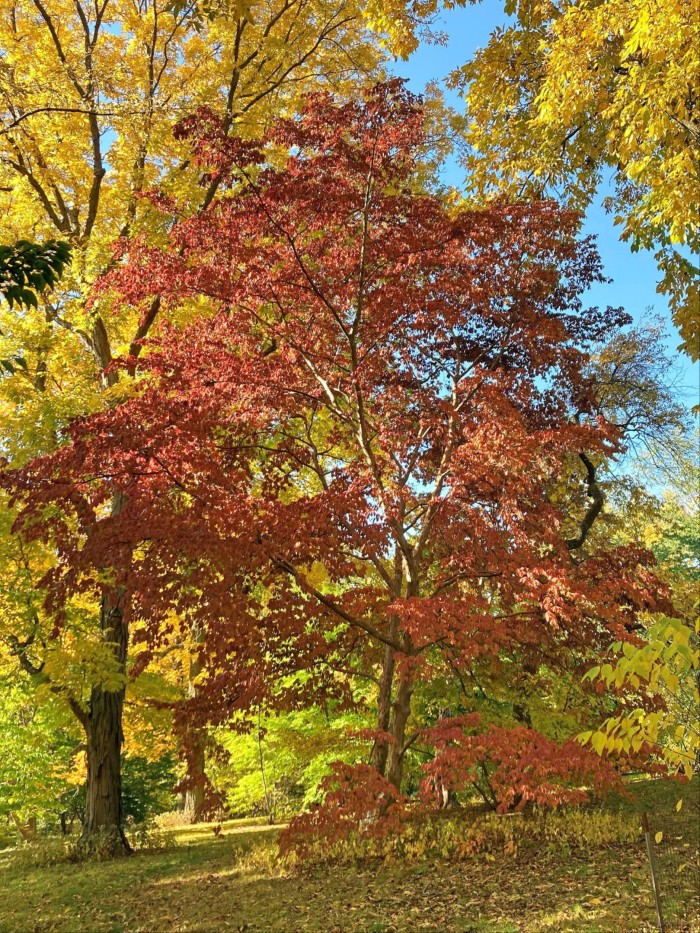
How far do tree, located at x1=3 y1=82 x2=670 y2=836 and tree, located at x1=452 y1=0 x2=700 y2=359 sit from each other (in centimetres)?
80

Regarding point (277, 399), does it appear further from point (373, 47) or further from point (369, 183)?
point (373, 47)

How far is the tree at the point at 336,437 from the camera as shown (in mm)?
5973

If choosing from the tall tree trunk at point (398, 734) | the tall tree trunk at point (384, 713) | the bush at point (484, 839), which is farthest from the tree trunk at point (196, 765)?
the tall tree trunk at point (398, 734)

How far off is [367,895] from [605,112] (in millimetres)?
7013

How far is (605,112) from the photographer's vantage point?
5.60 metres

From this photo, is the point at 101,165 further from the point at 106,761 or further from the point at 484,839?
the point at 484,839

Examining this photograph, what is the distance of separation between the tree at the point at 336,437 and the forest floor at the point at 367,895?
40.4 inches

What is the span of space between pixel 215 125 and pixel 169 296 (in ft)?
5.74

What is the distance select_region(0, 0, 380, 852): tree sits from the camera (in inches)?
355

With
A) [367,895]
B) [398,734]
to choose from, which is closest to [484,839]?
[398,734]

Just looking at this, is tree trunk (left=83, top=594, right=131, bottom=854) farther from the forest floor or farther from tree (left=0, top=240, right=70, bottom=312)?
tree (left=0, top=240, right=70, bottom=312)

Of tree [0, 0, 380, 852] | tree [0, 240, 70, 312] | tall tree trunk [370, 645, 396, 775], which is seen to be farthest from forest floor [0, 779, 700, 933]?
tree [0, 240, 70, 312]

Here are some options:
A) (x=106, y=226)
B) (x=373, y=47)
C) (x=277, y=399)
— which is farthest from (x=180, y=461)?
(x=373, y=47)

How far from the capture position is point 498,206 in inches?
284
